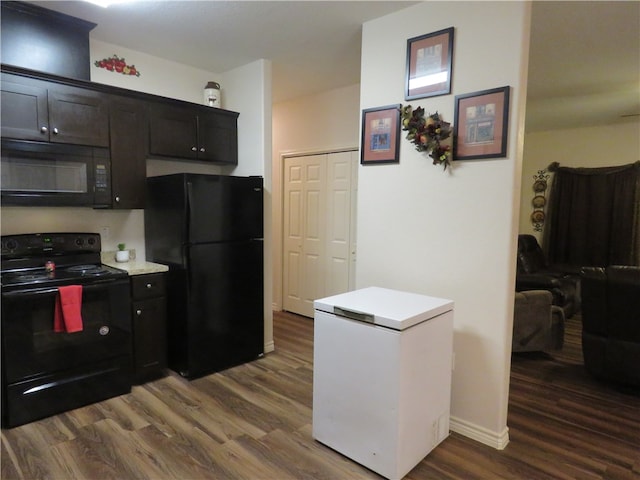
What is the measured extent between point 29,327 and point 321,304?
1815 mm

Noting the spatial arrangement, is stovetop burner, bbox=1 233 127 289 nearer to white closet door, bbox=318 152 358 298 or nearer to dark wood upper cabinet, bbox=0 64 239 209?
dark wood upper cabinet, bbox=0 64 239 209

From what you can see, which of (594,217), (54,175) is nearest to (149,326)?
(54,175)

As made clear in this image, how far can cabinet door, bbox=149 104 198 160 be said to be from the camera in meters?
3.15

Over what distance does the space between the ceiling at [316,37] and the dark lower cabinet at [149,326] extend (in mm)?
1821

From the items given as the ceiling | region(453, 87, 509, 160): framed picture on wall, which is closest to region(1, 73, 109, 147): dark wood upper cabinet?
the ceiling

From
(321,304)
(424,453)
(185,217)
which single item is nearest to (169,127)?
(185,217)

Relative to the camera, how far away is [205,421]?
98.5 inches

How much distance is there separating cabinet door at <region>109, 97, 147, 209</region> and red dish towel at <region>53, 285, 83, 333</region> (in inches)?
29.9

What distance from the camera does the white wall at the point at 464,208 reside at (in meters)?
2.16

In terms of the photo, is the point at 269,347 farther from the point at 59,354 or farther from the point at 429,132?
the point at 429,132

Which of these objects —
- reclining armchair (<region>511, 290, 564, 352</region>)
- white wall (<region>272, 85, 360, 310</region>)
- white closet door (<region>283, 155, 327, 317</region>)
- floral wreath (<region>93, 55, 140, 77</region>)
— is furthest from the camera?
white closet door (<region>283, 155, 327, 317</region>)

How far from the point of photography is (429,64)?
2.42 metres

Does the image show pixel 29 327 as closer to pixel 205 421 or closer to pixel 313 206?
pixel 205 421

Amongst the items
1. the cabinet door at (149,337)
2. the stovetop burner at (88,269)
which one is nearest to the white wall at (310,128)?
the cabinet door at (149,337)
